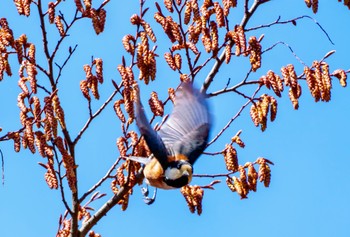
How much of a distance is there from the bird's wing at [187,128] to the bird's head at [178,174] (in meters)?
0.14

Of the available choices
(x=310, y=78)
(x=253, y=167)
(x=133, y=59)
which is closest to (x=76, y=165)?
(x=133, y=59)

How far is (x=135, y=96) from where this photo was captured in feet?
11.3

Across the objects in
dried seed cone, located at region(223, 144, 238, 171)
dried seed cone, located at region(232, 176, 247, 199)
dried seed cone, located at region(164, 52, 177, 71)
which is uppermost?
dried seed cone, located at region(164, 52, 177, 71)

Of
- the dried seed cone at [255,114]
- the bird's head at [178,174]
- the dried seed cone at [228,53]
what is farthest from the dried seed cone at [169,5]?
the bird's head at [178,174]

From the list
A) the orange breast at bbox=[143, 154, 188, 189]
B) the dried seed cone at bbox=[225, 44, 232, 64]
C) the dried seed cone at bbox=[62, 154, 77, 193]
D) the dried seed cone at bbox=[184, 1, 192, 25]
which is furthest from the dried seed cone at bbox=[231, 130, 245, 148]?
the dried seed cone at bbox=[62, 154, 77, 193]

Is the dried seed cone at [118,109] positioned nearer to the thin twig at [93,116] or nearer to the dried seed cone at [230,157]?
the thin twig at [93,116]

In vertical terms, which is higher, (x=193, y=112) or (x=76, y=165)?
(x=193, y=112)

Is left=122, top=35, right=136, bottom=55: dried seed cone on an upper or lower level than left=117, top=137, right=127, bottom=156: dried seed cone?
upper

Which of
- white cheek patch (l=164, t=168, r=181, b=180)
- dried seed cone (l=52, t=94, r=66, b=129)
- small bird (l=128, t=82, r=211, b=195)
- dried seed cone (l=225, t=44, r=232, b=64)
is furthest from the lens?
white cheek patch (l=164, t=168, r=181, b=180)

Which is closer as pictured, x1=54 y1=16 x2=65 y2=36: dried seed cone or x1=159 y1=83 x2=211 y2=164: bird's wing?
x1=54 y1=16 x2=65 y2=36: dried seed cone

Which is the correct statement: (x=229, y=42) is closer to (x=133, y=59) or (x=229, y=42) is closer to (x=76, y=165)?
(x=133, y=59)

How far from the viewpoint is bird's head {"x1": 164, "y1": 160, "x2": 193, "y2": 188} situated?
3885 millimetres

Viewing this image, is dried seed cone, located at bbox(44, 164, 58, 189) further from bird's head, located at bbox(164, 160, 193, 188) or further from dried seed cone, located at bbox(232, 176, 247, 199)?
dried seed cone, located at bbox(232, 176, 247, 199)

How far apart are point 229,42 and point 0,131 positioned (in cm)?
120
